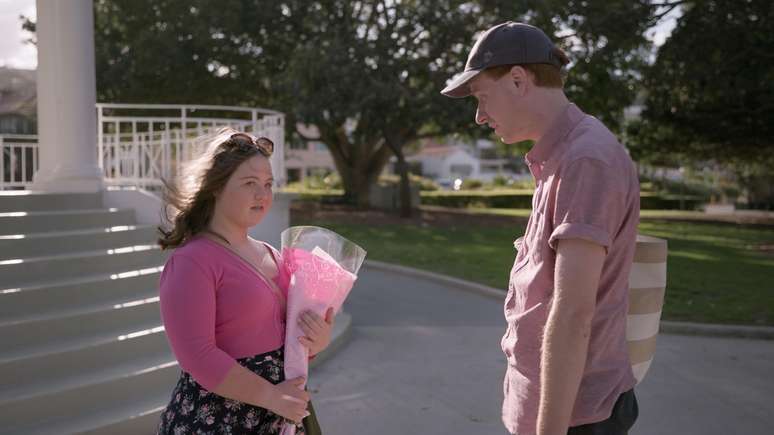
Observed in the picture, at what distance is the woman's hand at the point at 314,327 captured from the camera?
7.30 feet

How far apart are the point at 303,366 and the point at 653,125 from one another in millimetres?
25550

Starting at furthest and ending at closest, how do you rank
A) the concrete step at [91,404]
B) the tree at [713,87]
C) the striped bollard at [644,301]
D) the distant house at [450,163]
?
the distant house at [450,163], the tree at [713,87], the concrete step at [91,404], the striped bollard at [644,301]

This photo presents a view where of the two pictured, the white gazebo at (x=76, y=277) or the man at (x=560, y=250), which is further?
the white gazebo at (x=76, y=277)

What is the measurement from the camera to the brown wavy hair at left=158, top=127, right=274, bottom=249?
2275 millimetres

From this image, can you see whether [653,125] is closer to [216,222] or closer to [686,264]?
[686,264]

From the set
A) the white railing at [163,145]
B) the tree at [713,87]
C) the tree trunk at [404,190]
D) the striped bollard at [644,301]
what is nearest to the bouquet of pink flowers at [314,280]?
the white railing at [163,145]

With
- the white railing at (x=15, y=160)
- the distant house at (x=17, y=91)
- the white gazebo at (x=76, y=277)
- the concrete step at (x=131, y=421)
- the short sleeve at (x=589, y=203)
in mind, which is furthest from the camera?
the distant house at (x=17, y=91)

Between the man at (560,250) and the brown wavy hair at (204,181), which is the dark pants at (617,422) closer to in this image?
the man at (560,250)

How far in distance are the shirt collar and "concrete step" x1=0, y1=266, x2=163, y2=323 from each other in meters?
4.15

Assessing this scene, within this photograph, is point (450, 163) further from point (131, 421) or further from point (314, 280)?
point (314, 280)

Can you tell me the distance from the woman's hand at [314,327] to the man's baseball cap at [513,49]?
2.82ft

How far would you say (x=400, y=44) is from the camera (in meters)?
21.5

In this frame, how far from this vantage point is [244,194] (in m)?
2.29

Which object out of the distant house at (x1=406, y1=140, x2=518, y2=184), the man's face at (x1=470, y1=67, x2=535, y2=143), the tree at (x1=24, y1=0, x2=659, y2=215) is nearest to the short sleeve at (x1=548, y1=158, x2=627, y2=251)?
the man's face at (x1=470, y1=67, x2=535, y2=143)
